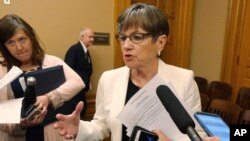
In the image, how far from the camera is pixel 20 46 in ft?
5.08

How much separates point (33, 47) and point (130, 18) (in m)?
0.72

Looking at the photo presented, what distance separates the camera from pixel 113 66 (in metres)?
4.48

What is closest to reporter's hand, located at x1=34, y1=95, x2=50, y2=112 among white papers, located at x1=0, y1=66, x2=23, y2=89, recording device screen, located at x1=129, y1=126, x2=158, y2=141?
white papers, located at x1=0, y1=66, x2=23, y2=89

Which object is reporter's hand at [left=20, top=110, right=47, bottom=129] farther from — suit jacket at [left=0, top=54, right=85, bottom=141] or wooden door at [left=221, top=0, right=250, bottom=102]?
wooden door at [left=221, top=0, right=250, bottom=102]

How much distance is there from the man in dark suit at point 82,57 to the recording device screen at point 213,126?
333 centimetres

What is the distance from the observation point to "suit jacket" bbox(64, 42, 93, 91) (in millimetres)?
3849

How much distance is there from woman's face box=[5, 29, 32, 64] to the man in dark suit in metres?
2.25

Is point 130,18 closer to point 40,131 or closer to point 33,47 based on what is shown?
point 33,47

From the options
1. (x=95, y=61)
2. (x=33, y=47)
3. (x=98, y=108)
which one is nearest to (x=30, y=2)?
(x=95, y=61)

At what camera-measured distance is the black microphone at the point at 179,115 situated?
22.2 inches

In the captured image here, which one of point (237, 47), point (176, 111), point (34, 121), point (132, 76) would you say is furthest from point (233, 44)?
point (176, 111)

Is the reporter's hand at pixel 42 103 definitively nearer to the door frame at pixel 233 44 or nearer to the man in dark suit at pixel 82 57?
the man in dark suit at pixel 82 57

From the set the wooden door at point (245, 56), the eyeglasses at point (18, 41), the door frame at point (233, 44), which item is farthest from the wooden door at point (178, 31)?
the eyeglasses at point (18, 41)

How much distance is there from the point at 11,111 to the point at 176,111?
2.93 ft
